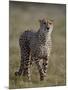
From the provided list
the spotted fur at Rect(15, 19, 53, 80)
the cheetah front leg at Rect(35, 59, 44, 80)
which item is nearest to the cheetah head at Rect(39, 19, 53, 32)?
the spotted fur at Rect(15, 19, 53, 80)

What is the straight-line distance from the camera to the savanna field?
1.87 m

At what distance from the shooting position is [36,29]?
6.31 feet

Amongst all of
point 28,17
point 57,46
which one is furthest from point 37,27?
point 57,46

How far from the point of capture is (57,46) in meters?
1.97

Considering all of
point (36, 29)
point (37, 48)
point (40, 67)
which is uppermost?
point (36, 29)

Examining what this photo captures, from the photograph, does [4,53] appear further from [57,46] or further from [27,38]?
[57,46]

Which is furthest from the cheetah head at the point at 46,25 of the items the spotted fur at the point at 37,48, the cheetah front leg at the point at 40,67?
the cheetah front leg at the point at 40,67

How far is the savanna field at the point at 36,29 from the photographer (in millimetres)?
1872

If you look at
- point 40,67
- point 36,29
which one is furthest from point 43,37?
point 40,67

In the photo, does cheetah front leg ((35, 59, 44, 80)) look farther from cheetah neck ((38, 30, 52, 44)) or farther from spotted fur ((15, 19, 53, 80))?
cheetah neck ((38, 30, 52, 44))

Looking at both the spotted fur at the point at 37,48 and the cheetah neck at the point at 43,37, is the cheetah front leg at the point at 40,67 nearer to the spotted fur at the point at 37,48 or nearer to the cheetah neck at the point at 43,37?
the spotted fur at the point at 37,48

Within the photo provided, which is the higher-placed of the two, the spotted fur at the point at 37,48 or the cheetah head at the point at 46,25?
the cheetah head at the point at 46,25

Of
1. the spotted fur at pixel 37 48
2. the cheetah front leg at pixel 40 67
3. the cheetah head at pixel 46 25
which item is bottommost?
the cheetah front leg at pixel 40 67

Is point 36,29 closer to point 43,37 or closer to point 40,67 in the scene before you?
point 43,37
